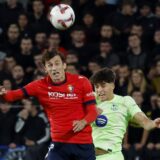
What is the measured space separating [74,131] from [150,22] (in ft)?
25.6

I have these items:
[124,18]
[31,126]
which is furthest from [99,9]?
[31,126]

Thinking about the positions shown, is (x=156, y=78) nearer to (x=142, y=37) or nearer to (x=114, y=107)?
(x=142, y=37)

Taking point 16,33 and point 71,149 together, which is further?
point 16,33

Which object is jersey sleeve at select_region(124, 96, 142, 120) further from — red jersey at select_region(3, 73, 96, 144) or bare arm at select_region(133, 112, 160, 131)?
red jersey at select_region(3, 73, 96, 144)

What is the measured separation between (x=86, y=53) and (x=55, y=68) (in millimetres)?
6618

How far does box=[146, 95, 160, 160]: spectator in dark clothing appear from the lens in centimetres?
1117

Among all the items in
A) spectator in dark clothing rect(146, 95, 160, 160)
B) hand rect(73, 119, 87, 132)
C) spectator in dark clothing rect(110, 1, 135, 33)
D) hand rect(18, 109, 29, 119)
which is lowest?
spectator in dark clothing rect(146, 95, 160, 160)

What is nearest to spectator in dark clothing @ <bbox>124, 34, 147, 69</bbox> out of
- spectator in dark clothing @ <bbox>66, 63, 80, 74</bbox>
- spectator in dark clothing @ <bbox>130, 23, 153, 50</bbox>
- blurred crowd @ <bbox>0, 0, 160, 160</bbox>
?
blurred crowd @ <bbox>0, 0, 160, 160</bbox>

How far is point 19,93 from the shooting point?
24.0 ft

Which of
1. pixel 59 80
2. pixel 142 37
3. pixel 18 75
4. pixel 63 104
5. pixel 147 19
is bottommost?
pixel 18 75

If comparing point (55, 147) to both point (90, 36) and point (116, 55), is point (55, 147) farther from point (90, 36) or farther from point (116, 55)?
point (90, 36)

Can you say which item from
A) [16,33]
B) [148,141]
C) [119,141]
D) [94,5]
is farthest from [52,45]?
[119,141]

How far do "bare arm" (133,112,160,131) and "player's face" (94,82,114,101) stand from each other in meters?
0.39

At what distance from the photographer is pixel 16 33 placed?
1414 centimetres
